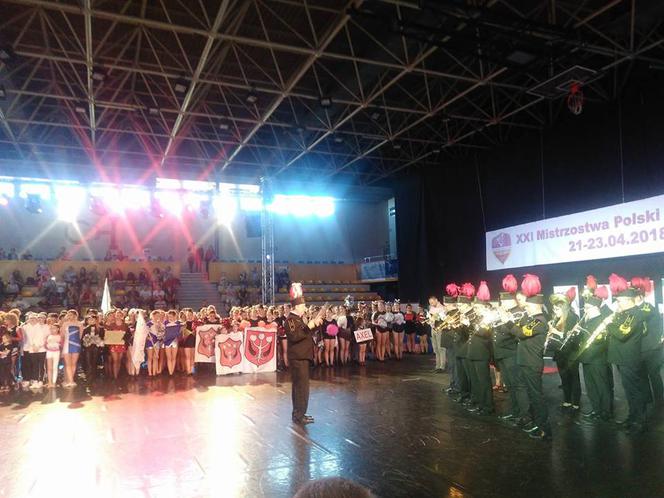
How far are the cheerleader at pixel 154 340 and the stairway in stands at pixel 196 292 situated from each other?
1086cm

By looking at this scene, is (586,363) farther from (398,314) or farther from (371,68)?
(371,68)

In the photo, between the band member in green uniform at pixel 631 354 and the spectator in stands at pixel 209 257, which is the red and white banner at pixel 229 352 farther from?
the spectator in stands at pixel 209 257

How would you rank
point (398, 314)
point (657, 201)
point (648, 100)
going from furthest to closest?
1. point (398, 314)
2. point (648, 100)
3. point (657, 201)

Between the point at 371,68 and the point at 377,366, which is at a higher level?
the point at 371,68

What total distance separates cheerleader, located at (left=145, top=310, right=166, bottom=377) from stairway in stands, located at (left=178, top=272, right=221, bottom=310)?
1086 centimetres

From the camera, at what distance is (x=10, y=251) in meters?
22.3

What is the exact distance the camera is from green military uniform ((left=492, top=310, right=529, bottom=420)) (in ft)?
21.5

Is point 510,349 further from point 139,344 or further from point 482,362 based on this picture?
point 139,344

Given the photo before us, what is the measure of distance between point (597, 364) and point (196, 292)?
19318 mm

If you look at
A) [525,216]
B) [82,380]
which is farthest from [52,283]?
[525,216]

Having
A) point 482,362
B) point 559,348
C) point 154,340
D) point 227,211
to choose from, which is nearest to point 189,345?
point 154,340

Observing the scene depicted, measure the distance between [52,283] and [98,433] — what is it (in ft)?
51.0

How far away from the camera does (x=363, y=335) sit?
44.3 ft

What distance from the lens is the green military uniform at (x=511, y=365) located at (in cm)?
657
